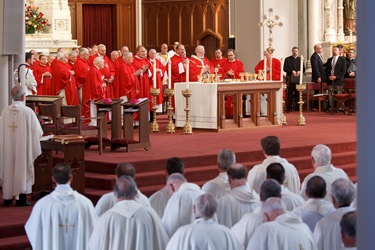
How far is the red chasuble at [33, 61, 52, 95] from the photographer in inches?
653

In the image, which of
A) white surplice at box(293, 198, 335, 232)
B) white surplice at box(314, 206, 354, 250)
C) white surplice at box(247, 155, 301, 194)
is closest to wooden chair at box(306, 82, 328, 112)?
white surplice at box(247, 155, 301, 194)

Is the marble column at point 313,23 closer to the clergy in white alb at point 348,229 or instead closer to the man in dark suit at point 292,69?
the man in dark suit at point 292,69

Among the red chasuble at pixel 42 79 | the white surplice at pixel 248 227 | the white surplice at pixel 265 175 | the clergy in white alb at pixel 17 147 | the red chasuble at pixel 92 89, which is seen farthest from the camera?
the red chasuble at pixel 42 79

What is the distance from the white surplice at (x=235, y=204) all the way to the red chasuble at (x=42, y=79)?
36.6 feet

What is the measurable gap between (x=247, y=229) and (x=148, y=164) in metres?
5.20

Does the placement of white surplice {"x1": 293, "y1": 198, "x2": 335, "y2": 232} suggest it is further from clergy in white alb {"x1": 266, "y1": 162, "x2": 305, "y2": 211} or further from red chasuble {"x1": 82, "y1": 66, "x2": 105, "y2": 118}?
red chasuble {"x1": 82, "y1": 66, "x2": 105, "y2": 118}

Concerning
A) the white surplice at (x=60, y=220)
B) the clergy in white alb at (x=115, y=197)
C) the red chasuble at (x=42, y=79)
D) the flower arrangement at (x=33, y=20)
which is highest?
the flower arrangement at (x=33, y=20)

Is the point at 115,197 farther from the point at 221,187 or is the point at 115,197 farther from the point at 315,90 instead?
the point at 315,90

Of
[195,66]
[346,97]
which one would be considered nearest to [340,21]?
[346,97]

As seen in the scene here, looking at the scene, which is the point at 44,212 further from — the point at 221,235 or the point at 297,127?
the point at 297,127

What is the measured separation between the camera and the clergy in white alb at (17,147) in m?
9.12

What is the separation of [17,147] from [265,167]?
317 centimetres

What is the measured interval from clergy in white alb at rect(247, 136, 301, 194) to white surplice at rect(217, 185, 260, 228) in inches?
53.8

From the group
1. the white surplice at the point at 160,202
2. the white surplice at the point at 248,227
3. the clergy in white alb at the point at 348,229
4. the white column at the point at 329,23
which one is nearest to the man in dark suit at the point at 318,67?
the white column at the point at 329,23
